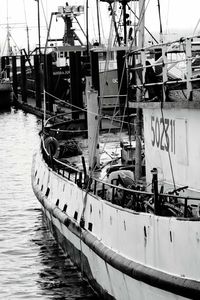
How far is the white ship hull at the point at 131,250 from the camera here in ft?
38.3

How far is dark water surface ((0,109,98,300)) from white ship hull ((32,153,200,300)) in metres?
0.56

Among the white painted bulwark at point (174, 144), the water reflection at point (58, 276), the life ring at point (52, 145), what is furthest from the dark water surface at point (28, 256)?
the white painted bulwark at point (174, 144)

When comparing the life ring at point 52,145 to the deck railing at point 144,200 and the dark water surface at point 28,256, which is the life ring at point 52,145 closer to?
the dark water surface at point 28,256

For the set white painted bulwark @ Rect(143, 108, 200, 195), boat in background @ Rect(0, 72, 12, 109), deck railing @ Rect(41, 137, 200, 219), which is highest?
white painted bulwark @ Rect(143, 108, 200, 195)

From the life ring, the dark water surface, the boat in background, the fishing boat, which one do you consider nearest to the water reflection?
the dark water surface

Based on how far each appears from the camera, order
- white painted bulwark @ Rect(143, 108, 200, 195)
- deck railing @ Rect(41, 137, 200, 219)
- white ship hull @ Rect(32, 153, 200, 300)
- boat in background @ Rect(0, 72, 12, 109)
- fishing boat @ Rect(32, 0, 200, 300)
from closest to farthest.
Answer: white ship hull @ Rect(32, 153, 200, 300) → fishing boat @ Rect(32, 0, 200, 300) → deck railing @ Rect(41, 137, 200, 219) → white painted bulwark @ Rect(143, 108, 200, 195) → boat in background @ Rect(0, 72, 12, 109)

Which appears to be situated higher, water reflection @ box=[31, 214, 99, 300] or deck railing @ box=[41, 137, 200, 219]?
deck railing @ box=[41, 137, 200, 219]

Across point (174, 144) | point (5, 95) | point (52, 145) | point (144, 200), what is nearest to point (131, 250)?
point (144, 200)

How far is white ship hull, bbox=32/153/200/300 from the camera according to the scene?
1168 cm

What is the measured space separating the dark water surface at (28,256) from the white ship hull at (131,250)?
558mm

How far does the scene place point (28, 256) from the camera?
20078mm

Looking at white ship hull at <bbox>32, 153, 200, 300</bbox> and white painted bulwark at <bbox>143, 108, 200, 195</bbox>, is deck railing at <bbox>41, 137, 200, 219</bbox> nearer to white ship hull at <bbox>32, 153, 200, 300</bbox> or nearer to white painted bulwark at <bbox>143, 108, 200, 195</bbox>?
white ship hull at <bbox>32, 153, 200, 300</bbox>

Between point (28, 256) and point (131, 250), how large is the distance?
7.30 meters

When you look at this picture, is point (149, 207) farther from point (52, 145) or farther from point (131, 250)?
Result: point (52, 145)
